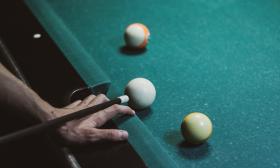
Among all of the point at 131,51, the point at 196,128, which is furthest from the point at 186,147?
the point at 131,51

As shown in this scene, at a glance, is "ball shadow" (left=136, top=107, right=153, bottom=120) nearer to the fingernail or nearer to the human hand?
the human hand

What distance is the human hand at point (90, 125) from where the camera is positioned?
4.86 ft

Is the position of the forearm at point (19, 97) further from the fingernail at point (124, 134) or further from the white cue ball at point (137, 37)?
the white cue ball at point (137, 37)

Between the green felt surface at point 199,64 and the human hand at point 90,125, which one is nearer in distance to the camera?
the human hand at point 90,125

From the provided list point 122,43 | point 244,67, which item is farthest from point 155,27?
point 244,67

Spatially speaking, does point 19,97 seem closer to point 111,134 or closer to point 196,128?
point 111,134

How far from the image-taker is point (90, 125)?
1.53 meters

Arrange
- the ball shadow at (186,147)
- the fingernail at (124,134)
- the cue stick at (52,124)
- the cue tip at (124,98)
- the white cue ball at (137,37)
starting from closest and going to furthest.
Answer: the cue stick at (52,124)
the fingernail at (124,134)
the ball shadow at (186,147)
the cue tip at (124,98)
the white cue ball at (137,37)

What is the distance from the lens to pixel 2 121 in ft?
5.23

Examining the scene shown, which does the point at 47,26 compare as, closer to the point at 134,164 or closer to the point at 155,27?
the point at 155,27

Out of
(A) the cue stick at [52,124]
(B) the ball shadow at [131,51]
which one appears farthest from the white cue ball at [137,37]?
(A) the cue stick at [52,124]

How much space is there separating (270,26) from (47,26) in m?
1.30

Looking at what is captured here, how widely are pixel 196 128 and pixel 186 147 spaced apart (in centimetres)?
9

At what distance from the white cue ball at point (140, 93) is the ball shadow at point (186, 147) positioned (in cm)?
17
